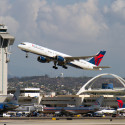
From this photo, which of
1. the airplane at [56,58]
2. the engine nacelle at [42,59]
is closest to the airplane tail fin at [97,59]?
the airplane at [56,58]

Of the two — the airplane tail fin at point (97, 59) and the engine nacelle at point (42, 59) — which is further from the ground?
the airplane tail fin at point (97, 59)

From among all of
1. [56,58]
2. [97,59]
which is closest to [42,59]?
[56,58]

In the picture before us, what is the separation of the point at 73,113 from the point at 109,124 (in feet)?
204

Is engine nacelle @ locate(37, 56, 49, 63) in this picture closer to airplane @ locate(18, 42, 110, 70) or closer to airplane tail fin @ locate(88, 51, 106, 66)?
airplane @ locate(18, 42, 110, 70)

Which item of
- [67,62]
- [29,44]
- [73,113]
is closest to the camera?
[29,44]

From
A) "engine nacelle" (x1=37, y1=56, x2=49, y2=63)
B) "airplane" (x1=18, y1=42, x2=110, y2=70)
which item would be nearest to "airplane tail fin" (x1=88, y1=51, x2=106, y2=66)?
"airplane" (x1=18, y1=42, x2=110, y2=70)

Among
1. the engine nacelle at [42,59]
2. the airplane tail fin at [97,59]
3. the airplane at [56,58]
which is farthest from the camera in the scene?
the airplane tail fin at [97,59]

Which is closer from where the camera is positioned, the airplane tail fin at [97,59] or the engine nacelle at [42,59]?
the engine nacelle at [42,59]

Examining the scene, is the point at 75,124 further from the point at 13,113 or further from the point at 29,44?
the point at 13,113

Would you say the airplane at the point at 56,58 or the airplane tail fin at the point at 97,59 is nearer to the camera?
the airplane at the point at 56,58

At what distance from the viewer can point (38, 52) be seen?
132 meters

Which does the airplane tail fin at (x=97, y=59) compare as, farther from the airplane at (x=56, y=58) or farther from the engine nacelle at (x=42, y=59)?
the engine nacelle at (x=42, y=59)

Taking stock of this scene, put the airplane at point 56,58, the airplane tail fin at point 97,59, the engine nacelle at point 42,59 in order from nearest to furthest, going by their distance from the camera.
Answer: the airplane at point 56,58
the engine nacelle at point 42,59
the airplane tail fin at point 97,59

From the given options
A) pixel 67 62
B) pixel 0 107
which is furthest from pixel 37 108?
pixel 67 62
